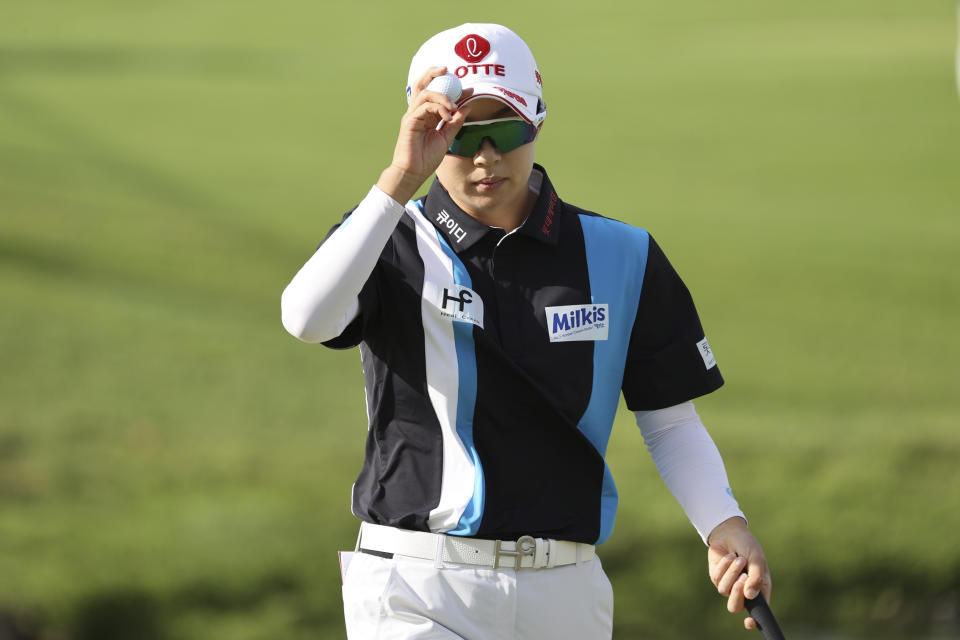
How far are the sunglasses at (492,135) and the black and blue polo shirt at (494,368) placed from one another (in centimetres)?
16

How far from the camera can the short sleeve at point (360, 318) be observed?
318cm

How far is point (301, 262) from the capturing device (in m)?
14.2

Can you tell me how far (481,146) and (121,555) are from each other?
5.53 m

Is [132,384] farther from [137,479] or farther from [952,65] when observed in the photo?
[952,65]

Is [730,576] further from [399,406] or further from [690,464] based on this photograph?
[399,406]

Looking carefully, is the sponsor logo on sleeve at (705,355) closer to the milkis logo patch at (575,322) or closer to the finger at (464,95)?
the milkis logo patch at (575,322)

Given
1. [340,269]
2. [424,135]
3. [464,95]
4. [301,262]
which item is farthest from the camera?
[301,262]

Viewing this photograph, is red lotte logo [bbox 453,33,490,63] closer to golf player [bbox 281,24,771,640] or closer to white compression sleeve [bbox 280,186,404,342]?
golf player [bbox 281,24,771,640]

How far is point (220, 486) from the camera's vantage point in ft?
29.7

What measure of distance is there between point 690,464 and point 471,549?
2.08 feet

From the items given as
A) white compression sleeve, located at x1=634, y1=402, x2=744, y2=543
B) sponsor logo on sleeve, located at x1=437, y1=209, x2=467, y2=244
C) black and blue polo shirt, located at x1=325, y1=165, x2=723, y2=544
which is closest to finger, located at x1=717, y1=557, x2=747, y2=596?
white compression sleeve, located at x1=634, y1=402, x2=744, y2=543

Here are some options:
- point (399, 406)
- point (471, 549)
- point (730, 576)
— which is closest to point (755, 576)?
point (730, 576)

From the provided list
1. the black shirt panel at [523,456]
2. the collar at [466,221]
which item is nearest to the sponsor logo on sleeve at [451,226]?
the collar at [466,221]

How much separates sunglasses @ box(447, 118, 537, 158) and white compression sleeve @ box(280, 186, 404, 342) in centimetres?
30
